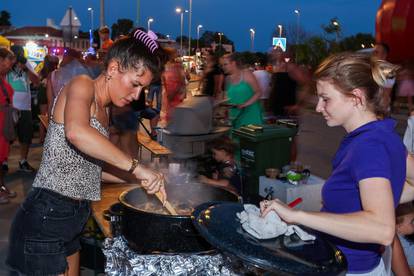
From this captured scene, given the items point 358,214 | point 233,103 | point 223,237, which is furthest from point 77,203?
point 233,103

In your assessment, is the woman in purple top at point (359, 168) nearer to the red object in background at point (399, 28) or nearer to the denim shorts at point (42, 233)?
the denim shorts at point (42, 233)

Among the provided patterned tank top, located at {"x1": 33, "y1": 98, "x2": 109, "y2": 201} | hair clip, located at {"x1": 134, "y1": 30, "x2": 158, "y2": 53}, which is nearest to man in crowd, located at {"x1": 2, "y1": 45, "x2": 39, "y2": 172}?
patterned tank top, located at {"x1": 33, "y1": 98, "x2": 109, "y2": 201}

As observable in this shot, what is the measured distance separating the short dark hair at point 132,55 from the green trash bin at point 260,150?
4.25 m

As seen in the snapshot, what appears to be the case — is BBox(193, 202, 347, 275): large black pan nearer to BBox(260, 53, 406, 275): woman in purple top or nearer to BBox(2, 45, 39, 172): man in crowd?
BBox(260, 53, 406, 275): woman in purple top

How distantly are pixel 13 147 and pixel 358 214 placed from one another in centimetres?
938

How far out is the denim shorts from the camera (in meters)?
2.26

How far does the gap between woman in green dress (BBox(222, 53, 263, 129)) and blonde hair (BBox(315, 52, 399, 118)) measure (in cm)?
509

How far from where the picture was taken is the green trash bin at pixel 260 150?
649 centimetres

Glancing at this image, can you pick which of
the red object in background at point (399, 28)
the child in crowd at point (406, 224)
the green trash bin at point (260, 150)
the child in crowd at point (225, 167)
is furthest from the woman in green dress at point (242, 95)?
the red object in background at point (399, 28)

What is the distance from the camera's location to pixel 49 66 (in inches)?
421

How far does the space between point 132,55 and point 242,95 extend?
4.91 meters

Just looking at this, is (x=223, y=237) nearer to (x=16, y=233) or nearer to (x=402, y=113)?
(x=16, y=233)

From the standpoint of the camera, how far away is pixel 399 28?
35.5 ft

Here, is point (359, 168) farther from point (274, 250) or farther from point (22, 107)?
point (22, 107)
